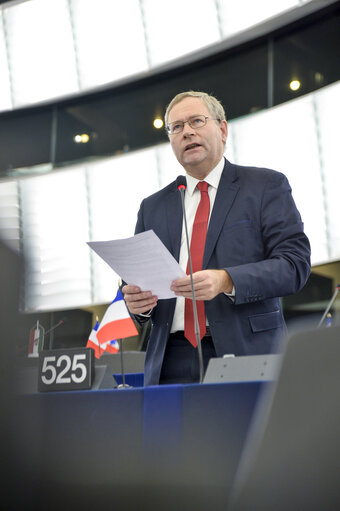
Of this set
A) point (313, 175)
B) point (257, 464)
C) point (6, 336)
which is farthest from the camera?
point (313, 175)

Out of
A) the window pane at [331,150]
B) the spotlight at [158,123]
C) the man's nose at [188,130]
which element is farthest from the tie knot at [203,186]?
the spotlight at [158,123]

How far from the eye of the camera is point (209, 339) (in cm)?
204

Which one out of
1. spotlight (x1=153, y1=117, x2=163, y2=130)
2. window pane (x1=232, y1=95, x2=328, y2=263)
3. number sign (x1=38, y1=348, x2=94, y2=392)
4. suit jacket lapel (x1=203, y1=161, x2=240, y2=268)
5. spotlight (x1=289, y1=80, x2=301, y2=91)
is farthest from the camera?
spotlight (x1=153, y1=117, x2=163, y2=130)

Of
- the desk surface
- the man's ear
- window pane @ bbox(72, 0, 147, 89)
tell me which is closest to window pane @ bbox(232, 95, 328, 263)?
window pane @ bbox(72, 0, 147, 89)

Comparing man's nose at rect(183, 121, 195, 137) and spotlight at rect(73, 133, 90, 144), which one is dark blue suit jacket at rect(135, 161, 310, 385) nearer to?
man's nose at rect(183, 121, 195, 137)

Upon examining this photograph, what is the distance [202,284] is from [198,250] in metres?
0.39

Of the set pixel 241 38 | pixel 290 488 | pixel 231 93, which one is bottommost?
pixel 290 488

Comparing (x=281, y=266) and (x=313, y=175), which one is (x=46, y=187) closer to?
(x=313, y=175)

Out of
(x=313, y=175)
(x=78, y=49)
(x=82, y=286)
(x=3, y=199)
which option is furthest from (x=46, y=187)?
(x=313, y=175)

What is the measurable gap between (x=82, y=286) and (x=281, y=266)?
24.2ft

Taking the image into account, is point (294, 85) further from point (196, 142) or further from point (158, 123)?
point (196, 142)

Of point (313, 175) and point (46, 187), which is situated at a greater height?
point (46, 187)

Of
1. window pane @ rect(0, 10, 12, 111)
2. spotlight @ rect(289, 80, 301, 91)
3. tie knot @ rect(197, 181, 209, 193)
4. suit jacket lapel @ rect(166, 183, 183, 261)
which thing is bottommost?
suit jacket lapel @ rect(166, 183, 183, 261)

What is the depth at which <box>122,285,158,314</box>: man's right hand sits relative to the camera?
199cm
